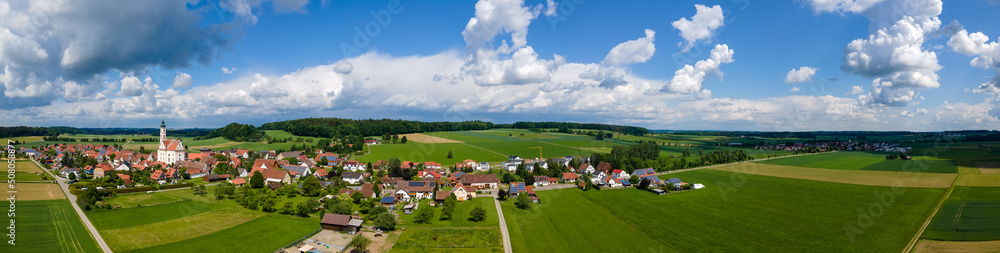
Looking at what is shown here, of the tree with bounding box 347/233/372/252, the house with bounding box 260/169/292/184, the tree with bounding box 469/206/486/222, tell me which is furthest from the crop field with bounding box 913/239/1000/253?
the house with bounding box 260/169/292/184

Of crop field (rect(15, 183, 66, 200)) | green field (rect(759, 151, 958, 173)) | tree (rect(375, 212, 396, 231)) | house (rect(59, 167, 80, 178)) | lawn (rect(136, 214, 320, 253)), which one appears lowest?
lawn (rect(136, 214, 320, 253))

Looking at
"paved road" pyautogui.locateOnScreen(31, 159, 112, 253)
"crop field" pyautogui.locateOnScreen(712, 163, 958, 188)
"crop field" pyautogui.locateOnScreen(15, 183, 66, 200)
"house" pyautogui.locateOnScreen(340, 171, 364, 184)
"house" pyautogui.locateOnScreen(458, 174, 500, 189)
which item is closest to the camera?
"paved road" pyautogui.locateOnScreen(31, 159, 112, 253)

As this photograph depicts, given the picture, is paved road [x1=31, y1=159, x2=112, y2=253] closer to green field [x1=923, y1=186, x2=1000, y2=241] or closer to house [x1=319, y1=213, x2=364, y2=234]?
house [x1=319, y1=213, x2=364, y2=234]

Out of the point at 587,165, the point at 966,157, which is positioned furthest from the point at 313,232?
the point at 966,157

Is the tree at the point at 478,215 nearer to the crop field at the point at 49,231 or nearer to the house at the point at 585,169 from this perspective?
the crop field at the point at 49,231

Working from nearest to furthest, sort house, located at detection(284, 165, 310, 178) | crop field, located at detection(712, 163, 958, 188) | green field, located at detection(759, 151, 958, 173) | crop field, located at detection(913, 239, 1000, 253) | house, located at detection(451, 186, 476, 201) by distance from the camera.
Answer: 1. crop field, located at detection(913, 239, 1000, 253)
2. house, located at detection(451, 186, 476, 201)
3. crop field, located at detection(712, 163, 958, 188)
4. green field, located at detection(759, 151, 958, 173)
5. house, located at detection(284, 165, 310, 178)
